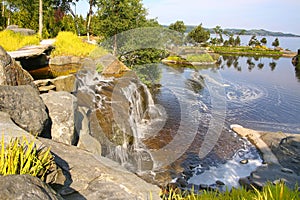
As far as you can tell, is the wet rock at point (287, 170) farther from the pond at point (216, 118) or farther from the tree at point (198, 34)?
the tree at point (198, 34)

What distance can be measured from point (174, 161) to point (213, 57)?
31.2 meters

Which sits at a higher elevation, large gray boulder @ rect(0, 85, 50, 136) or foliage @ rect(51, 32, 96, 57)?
foliage @ rect(51, 32, 96, 57)

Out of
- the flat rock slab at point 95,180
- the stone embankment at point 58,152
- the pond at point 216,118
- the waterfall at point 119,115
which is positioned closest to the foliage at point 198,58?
the pond at point 216,118

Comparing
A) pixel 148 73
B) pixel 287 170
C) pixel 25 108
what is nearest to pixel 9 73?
pixel 25 108

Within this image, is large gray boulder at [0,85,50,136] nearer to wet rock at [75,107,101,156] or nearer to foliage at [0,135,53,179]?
wet rock at [75,107,101,156]

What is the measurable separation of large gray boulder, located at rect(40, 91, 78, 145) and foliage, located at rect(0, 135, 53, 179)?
216cm

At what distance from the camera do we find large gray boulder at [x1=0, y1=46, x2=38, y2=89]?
16.3ft

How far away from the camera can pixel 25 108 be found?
4.37m

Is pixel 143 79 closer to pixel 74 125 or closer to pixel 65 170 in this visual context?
pixel 74 125

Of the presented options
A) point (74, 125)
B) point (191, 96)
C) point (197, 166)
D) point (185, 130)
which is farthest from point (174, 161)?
point (191, 96)

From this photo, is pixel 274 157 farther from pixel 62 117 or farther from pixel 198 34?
pixel 198 34

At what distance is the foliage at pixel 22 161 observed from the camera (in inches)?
92.4

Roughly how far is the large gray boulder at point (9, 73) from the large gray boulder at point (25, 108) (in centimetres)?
64

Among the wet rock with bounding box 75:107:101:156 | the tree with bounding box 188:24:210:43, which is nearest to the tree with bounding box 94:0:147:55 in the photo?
the wet rock with bounding box 75:107:101:156
